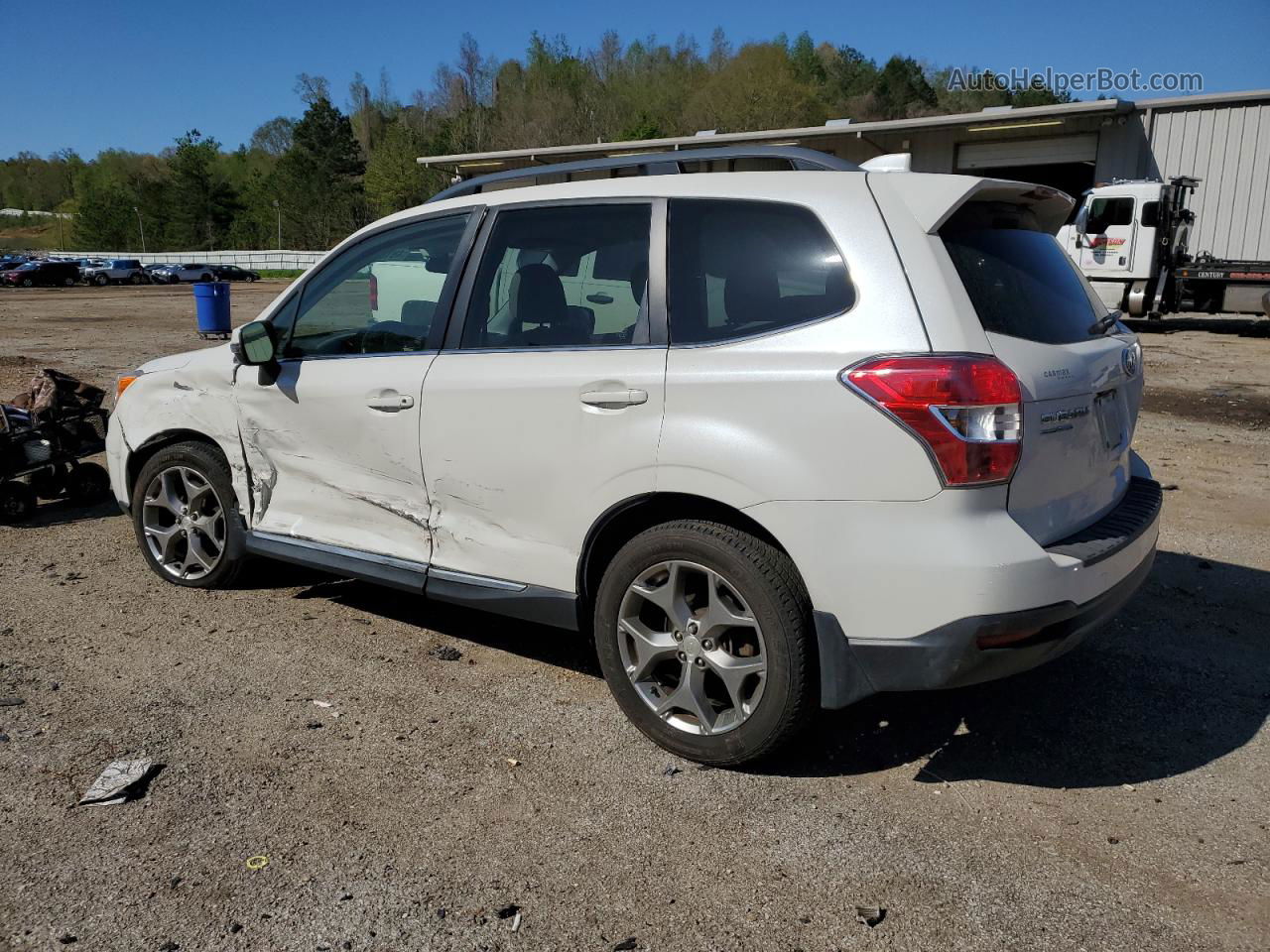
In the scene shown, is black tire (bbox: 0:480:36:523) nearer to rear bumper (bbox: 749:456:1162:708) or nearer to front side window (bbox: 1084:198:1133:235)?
rear bumper (bbox: 749:456:1162:708)

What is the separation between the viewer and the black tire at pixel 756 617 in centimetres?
307

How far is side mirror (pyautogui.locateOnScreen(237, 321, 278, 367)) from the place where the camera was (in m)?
4.44

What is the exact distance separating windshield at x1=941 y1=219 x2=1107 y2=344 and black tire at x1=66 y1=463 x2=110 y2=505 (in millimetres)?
6225

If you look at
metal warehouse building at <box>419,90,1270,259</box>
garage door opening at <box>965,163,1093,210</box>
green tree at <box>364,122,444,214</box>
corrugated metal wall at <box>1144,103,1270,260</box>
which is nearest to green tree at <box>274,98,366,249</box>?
green tree at <box>364,122,444,214</box>

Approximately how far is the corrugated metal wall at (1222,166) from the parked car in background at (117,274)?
54553 millimetres

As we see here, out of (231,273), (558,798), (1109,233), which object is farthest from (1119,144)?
(231,273)

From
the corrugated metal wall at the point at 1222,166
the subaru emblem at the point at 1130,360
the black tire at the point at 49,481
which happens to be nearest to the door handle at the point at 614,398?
the subaru emblem at the point at 1130,360

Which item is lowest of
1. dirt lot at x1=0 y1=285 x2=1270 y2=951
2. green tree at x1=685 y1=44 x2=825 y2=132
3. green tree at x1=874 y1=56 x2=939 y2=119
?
dirt lot at x1=0 y1=285 x2=1270 y2=951

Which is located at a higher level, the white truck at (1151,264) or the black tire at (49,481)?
the white truck at (1151,264)

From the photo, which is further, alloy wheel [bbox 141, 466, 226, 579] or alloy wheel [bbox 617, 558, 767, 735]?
alloy wheel [bbox 141, 466, 226, 579]

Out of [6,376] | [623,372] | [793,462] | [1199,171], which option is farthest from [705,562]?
[1199,171]

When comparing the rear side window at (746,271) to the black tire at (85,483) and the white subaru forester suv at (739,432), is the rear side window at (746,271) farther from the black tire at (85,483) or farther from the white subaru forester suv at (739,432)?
the black tire at (85,483)

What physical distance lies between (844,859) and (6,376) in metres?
14.5

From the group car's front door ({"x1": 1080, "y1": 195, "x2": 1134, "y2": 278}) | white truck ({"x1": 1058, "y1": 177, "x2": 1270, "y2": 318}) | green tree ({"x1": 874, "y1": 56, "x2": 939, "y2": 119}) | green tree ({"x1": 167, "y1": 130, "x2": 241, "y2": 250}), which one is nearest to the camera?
white truck ({"x1": 1058, "y1": 177, "x2": 1270, "y2": 318})
